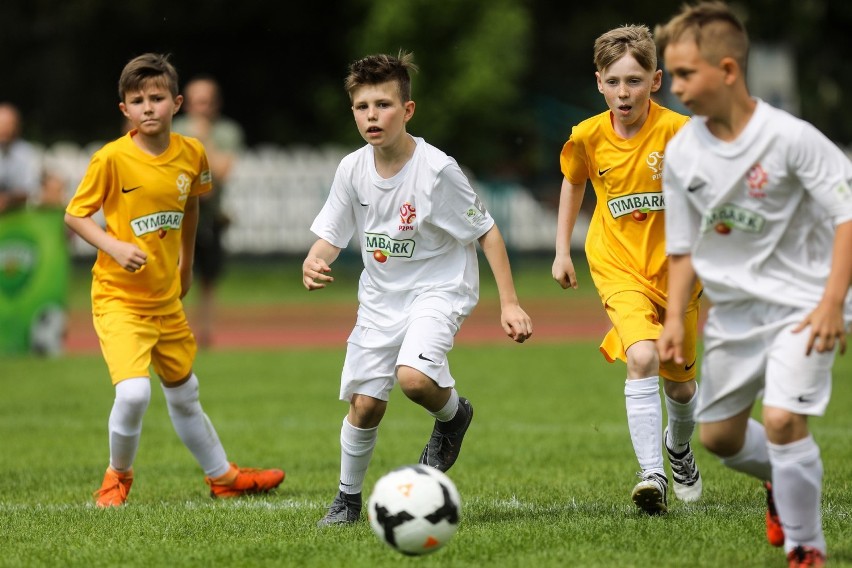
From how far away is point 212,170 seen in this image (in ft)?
43.0

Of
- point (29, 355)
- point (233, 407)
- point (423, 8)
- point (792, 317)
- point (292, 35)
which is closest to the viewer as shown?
point (792, 317)

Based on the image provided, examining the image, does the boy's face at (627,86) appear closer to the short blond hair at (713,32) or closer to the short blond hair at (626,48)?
the short blond hair at (626,48)

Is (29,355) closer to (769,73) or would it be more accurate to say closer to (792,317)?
(792,317)

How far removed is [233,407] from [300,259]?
16.8 meters

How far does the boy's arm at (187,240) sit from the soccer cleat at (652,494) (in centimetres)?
270

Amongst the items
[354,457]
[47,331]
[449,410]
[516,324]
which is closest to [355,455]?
[354,457]

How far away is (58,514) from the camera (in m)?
6.60

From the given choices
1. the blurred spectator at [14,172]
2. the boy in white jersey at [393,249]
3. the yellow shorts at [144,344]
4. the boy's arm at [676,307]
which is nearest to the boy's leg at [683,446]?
the boy in white jersey at [393,249]

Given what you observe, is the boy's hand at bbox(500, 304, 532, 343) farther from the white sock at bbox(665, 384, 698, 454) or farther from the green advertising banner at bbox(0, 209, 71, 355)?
the green advertising banner at bbox(0, 209, 71, 355)

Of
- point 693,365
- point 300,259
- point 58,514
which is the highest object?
point 693,365

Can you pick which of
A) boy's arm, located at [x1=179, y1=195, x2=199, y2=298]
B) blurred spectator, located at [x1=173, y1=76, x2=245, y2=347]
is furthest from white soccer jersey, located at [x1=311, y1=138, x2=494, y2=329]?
blurred spectator, located at [x1=173, y1=76, x2=245, y2=347]

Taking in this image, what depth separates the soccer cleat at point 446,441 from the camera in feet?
21.9

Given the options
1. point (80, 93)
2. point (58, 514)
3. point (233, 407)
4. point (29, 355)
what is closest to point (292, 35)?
point (80, 93)

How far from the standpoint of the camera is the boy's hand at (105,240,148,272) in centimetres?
657
